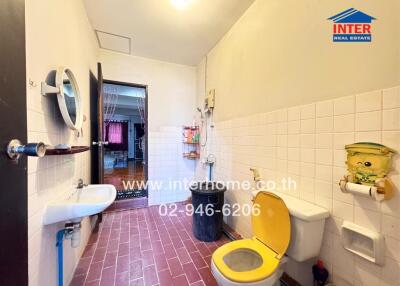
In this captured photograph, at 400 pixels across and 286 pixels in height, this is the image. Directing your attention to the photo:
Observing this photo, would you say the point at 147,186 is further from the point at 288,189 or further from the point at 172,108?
the point at 288,189

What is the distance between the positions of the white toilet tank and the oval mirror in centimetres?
160

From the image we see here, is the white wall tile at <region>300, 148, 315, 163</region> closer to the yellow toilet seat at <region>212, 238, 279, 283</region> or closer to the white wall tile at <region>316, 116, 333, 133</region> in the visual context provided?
the white wall tile at <region>316, 116, 333, 133</region>

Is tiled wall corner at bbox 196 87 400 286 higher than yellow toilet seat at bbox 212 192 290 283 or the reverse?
higher

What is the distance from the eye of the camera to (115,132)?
25.1 ft

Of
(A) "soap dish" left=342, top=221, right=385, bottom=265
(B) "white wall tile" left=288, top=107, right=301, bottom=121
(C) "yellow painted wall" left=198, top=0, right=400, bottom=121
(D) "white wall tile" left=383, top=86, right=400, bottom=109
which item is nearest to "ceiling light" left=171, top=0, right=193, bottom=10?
(C) "yellow painted wall" left=198, top=0, right=400, bottom=121

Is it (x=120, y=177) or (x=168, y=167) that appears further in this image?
(x=120, y=177)

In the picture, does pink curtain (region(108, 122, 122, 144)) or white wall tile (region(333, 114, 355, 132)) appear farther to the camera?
pink curtain (region(108, 122, 122, 144))

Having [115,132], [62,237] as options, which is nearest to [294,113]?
[62,237]

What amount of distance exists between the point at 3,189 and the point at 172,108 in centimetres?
267

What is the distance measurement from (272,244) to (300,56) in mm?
1359

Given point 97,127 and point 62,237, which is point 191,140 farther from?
point 62,237

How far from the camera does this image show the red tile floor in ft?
4.79

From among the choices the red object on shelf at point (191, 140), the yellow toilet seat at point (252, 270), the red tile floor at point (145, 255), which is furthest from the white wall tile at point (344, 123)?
the red object on shelf at point (191, 140)

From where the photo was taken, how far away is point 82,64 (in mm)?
1814
